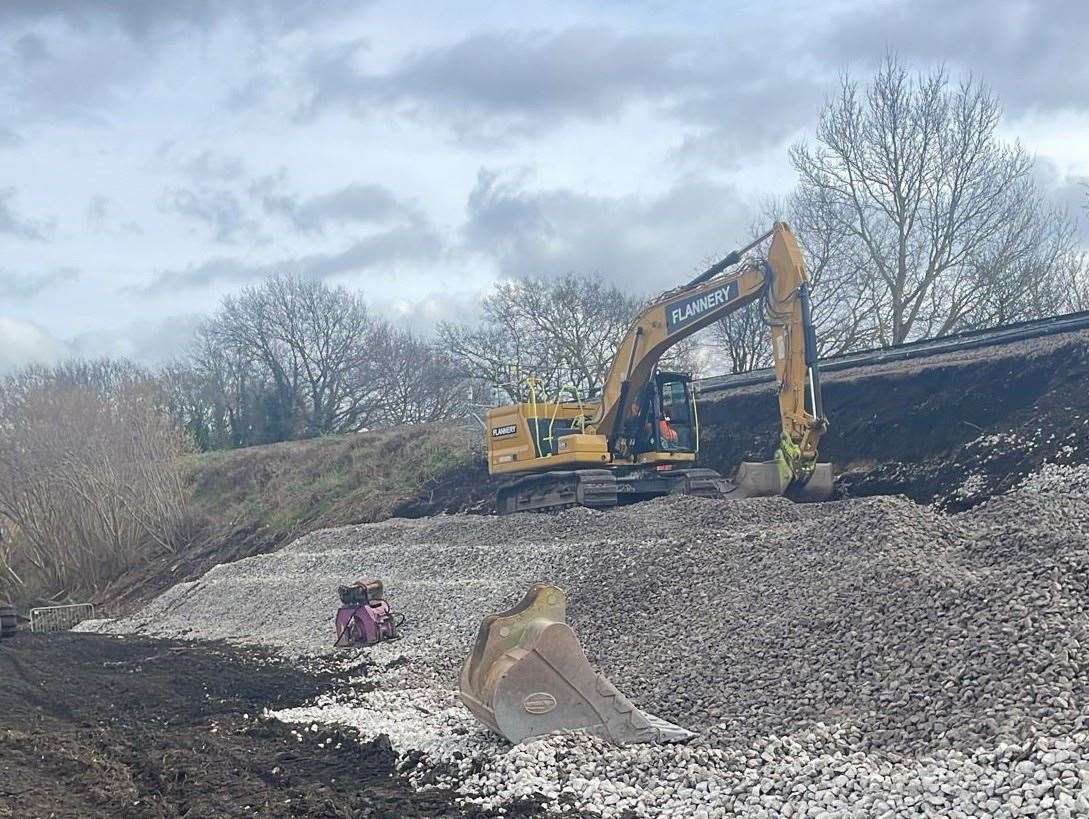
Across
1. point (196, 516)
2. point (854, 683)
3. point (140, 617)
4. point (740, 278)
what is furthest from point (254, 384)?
point (854, 683)

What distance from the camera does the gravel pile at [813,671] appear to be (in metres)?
5.69

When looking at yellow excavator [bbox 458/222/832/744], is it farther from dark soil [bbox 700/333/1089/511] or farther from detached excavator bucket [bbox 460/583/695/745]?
dark soil [bbox 700/333/1089/511]

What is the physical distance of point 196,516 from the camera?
97.7ft

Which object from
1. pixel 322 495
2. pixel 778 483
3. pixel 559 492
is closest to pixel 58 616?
pixel 322 495

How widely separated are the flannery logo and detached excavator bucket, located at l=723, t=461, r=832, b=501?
2645mm

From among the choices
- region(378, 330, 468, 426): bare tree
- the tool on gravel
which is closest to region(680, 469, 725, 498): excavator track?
the tool on gravel

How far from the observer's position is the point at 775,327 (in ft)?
51.8

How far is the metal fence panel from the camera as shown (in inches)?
912

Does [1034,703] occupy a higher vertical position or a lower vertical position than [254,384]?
lower

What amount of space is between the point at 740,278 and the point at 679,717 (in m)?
9.95

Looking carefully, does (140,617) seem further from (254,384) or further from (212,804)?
(254,384)

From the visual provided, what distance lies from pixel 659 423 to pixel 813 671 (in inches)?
437

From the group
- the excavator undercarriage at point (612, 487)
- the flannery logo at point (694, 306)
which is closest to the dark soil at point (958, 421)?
the excavator undercarriage at point (612, 487)

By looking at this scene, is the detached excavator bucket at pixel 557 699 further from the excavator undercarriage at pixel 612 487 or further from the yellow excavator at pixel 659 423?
the excavator undercarriage at pixel 612 487
